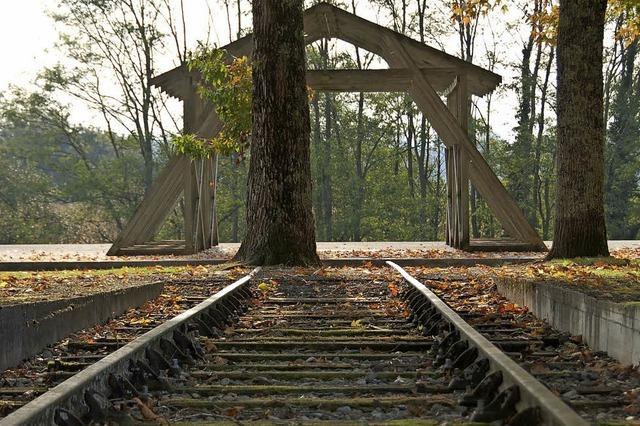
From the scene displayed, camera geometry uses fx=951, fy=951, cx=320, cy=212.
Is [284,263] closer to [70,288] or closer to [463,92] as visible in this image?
[70,288]

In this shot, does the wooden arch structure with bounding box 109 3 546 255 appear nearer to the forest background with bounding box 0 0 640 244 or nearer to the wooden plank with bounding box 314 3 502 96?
the wooden plank with bounding box 314 3 502 96

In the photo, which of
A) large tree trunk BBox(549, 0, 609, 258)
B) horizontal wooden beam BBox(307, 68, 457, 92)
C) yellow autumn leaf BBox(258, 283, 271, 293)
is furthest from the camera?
horizontal wooden beam BBox(307, 68, 457, 92)

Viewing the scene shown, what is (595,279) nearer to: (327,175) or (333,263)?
(333,263)

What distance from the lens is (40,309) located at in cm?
661

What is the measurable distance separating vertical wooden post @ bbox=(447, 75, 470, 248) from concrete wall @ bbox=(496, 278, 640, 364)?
1250 centimetres

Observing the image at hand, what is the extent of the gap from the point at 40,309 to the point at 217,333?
4.08ft

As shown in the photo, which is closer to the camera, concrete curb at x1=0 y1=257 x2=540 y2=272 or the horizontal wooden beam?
concrete curb at x1=0 y1=257 x2=540 y2=272

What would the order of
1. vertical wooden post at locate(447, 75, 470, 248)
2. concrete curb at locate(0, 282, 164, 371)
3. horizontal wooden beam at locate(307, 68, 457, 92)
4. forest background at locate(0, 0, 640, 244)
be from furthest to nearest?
forest background at locate(0, 0, 640, 244) → vertical wooden post at locate(447, 75, 470, 248) → horizontal wooden beam at locate(307, 68, 457, 92) → concrete curb at locate(0, 282, 164, 371)

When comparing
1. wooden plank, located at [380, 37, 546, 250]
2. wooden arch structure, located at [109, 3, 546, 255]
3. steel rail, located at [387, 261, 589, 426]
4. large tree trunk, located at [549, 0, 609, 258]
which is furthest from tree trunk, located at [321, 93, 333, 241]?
steel rail, located at [387, 261, 589, 426]

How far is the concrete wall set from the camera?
214 inches

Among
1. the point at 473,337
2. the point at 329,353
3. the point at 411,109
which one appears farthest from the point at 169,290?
the point at 411,109

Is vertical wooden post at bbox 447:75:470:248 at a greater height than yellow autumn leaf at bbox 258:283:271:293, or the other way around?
vertical wooden post at bbox 447:75:470:248

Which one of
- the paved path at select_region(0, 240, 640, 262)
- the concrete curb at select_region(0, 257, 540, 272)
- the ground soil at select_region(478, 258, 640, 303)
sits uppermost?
the paved path at select_region(0, 240, 640, 262)

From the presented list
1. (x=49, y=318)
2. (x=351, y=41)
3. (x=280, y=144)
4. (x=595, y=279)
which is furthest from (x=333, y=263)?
(x=49, y=318)
